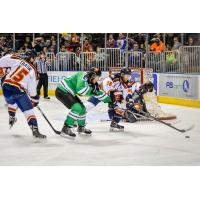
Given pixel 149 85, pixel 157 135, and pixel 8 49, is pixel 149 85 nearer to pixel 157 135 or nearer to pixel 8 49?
pixel 157 135

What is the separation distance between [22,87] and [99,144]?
2.45 feet

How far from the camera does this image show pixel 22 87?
375 inches

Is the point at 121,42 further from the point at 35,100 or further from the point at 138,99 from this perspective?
the point at 35,100

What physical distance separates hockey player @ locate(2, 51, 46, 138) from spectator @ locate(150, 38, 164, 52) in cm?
94

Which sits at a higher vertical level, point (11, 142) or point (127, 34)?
point (127, 34)

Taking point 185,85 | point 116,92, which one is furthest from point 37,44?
point 185,85

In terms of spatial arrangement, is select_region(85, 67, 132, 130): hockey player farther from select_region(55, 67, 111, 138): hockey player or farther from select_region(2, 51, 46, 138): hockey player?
select_region(2, 51, 46, 138): hockey player

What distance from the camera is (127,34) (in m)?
9.45

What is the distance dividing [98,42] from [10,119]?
2.98 ft

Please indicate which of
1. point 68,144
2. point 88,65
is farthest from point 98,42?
point 68,144

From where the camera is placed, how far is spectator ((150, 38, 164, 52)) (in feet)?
31.5

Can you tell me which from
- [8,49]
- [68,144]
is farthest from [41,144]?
[8,49]

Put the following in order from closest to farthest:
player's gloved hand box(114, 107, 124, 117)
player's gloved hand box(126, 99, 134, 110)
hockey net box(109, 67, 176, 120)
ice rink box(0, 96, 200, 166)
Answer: ice rink box(0, 96, 200, 166), hockey net box(109, 67, 176, 120), player's gloved hand box(114, 107, 124, 117), player's gloved hand box(126, 99, 134, 110)

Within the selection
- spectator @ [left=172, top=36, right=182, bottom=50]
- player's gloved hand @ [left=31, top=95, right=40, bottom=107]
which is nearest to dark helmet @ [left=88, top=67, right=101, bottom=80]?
player's gloved hand @ [left=31, top=95, right=40, bottom=107]
